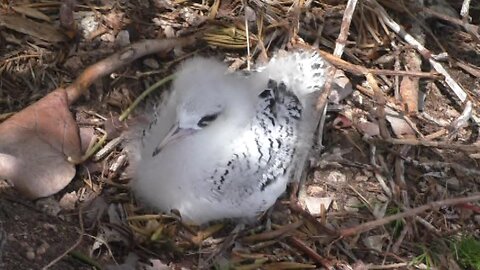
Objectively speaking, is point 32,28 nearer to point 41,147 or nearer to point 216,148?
point 41,147

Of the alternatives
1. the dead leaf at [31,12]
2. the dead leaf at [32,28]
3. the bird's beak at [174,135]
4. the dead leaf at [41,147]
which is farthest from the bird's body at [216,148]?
the dead leaf at [31,12]

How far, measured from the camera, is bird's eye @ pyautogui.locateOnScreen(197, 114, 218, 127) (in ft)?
10.2

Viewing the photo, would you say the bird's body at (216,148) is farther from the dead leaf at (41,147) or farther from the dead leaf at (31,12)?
the dead leaf at (31,12)

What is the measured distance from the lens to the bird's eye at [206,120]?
3108 millimetres

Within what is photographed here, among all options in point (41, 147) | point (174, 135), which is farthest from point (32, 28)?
point (174, 135)

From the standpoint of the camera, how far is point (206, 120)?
313 centimetres

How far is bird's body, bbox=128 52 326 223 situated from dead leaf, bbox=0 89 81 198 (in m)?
0.30

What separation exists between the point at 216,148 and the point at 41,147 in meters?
0.70

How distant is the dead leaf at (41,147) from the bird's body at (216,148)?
0.30m

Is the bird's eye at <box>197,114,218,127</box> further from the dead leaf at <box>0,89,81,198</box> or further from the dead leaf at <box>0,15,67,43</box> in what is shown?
the dead leaf at <box>0,15,67,43</box>

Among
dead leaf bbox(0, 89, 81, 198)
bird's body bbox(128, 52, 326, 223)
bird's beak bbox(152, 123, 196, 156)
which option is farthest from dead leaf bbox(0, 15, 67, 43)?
bird's beak bbox(152, 123, 196, 156)

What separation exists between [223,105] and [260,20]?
0.87 m

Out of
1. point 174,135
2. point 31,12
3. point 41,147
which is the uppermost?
point 31,12

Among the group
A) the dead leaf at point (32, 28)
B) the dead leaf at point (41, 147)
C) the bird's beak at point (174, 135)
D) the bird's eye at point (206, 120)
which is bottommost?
the dead leaf at point (41, 147)
